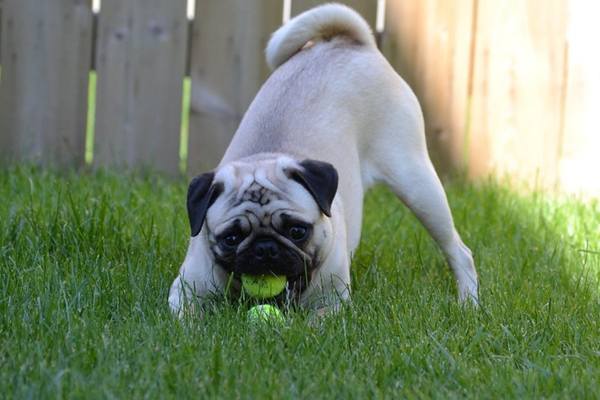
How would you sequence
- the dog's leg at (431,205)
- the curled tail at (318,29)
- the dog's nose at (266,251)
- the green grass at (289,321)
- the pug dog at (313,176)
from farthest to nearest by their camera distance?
the curled tail at (318,29) → the dog's leg at (431,205) → the pug dog at (313,176) → the dog's nose at (266,251) → the green grass at (289,321)

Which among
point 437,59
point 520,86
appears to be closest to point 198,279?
point 437,59

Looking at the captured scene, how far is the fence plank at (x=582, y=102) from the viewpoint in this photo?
6.41m

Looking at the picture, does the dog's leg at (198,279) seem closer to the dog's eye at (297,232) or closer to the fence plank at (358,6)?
the dog's eye at (297,232)

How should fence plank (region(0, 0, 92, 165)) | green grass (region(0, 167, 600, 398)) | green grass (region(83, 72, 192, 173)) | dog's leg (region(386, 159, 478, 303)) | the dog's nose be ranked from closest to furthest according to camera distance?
green grass (region(0, 167, 600, 398)) < the dog's nose < dog's leg (region(386, 159, 478, 303)) < fence plank (region(0, 0, 92, 165)) < green grass (region(83, 72, 192, 173))

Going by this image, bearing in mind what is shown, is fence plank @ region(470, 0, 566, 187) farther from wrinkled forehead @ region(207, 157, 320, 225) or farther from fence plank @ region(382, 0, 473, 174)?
wrinkled forehead @ region(207, 157, 320, 225)

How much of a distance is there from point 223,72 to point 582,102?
2.15m

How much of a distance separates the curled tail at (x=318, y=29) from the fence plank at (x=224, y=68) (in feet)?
5.23

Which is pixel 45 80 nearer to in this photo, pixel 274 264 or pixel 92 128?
pixel 92 128

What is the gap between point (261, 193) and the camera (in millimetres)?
3824

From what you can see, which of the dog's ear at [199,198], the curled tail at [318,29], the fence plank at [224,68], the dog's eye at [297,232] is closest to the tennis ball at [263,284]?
the dog's eye at [297,232]

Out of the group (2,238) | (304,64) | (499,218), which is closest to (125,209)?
(2,238)

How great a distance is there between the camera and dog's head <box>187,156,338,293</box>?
3.74 m

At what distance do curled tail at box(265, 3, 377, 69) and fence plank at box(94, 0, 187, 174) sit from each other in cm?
169

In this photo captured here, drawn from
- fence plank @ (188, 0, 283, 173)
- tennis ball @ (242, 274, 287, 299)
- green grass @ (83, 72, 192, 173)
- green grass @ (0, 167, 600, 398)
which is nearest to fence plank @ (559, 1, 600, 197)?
green grass @ (0, 167, 600, 398)
